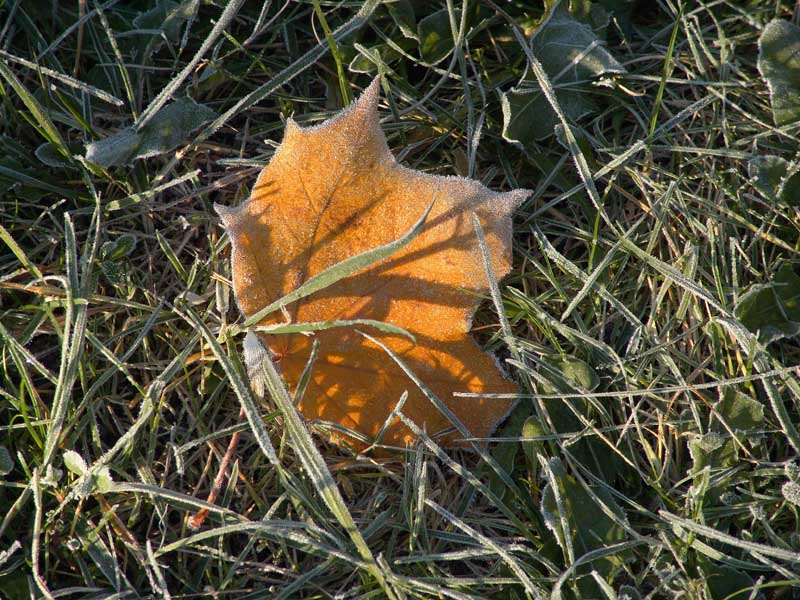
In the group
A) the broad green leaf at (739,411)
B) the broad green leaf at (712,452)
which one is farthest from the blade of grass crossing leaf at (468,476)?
the broad green leaf at (739,411)

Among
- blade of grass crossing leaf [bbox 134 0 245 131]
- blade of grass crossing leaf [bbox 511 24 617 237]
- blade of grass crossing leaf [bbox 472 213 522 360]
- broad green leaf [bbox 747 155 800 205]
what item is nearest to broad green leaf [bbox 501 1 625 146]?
blade of grass crossing leaf [bbox 511 24 617 237]

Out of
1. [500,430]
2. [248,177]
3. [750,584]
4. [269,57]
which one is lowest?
[750,584]

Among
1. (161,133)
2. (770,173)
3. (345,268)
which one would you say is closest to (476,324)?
(345,268)

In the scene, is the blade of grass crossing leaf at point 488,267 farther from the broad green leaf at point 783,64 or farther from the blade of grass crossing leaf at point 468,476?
the broad green leaf at point 783,64

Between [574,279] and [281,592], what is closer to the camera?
[281,592]

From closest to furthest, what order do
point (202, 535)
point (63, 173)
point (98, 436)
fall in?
point (202, 535) < point (98, 436) < point (63, 173)

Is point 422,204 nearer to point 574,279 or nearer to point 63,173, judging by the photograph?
point 574,279

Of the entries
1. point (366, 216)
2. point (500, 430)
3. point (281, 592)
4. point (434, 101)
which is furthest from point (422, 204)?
point (281, 592)
